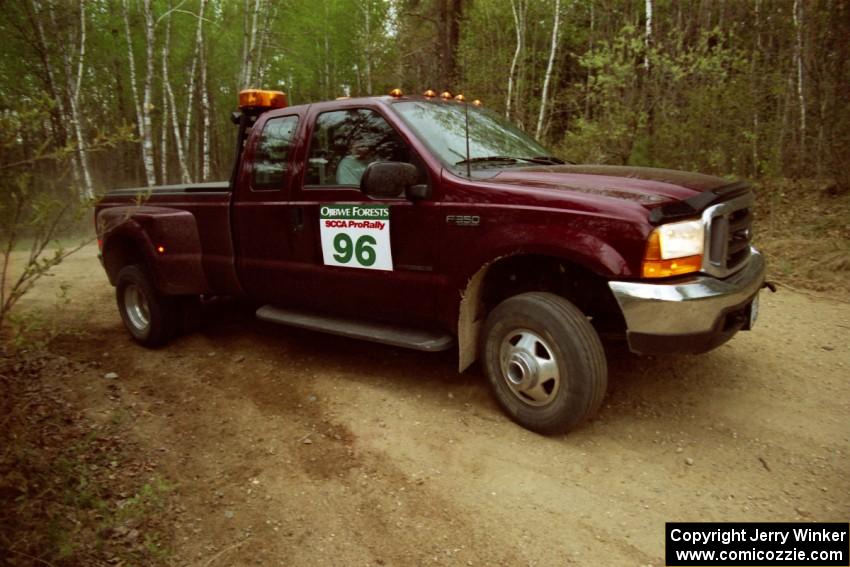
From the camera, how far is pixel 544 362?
10.4 ft

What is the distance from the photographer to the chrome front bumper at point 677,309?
2.78 m

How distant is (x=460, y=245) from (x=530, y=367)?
847mm

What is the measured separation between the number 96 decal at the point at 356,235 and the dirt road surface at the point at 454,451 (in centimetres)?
95

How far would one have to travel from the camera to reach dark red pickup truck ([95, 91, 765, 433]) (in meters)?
2.87

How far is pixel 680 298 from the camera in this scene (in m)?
2.76

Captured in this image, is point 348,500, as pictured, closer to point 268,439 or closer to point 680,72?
point 268,439

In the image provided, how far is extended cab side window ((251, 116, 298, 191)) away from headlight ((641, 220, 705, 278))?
8.94 feet

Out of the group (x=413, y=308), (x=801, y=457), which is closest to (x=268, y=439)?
(x=413, y=308)

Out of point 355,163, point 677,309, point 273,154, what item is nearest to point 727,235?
point 677,309

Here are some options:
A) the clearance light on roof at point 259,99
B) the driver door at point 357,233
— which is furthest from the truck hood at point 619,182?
the clearance light on roof at point 259,99

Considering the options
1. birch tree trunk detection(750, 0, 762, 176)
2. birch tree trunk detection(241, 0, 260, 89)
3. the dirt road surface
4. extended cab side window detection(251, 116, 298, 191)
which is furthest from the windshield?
birch tree trunk detection(241, 0, 260, 89)

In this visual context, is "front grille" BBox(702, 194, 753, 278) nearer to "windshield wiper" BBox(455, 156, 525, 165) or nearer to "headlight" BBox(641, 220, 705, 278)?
"headlight" BBox(641, 220, 705, 278)

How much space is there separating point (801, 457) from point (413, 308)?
2.38 metres

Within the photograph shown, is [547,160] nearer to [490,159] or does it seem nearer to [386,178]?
[490,159]
